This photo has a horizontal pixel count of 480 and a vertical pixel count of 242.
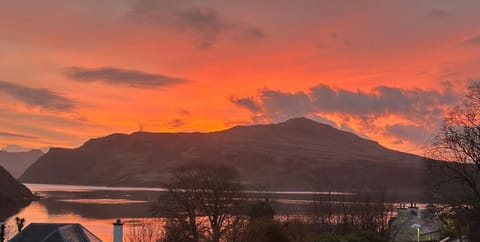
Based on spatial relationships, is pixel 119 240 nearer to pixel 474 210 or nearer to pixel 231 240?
pixel 231 240

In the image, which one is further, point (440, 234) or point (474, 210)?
point (440, 234)

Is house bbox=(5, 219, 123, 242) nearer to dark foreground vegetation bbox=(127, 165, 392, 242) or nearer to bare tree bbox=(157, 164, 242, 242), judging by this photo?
dark foreground vegetation bbox=(127, 165, 392, 242)

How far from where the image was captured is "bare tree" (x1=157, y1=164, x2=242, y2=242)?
7510 centimetres

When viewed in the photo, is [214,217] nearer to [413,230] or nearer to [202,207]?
[202,207]

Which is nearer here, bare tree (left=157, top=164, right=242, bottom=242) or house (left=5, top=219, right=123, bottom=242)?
house (left=5, top=219, right=123, bottom=242)

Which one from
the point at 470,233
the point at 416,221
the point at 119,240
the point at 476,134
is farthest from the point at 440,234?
the point at 119,240

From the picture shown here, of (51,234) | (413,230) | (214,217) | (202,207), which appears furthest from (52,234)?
(413,230)

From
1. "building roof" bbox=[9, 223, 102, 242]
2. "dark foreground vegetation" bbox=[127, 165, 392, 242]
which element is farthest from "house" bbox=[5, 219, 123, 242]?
"dark foreground vegetation" bbox=[127, 165, 392, 242]

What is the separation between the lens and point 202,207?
272 feet

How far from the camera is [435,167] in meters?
57.8

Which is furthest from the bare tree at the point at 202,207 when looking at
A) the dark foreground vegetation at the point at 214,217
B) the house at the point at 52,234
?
the house at the point at 52,234

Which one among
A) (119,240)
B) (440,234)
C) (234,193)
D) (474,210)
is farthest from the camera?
(234,193)

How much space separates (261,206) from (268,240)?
107 feet

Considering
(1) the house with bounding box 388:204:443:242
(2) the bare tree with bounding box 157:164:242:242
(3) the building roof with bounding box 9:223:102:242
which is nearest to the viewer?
(3) the building roof with bounding box 9:223:102:242
